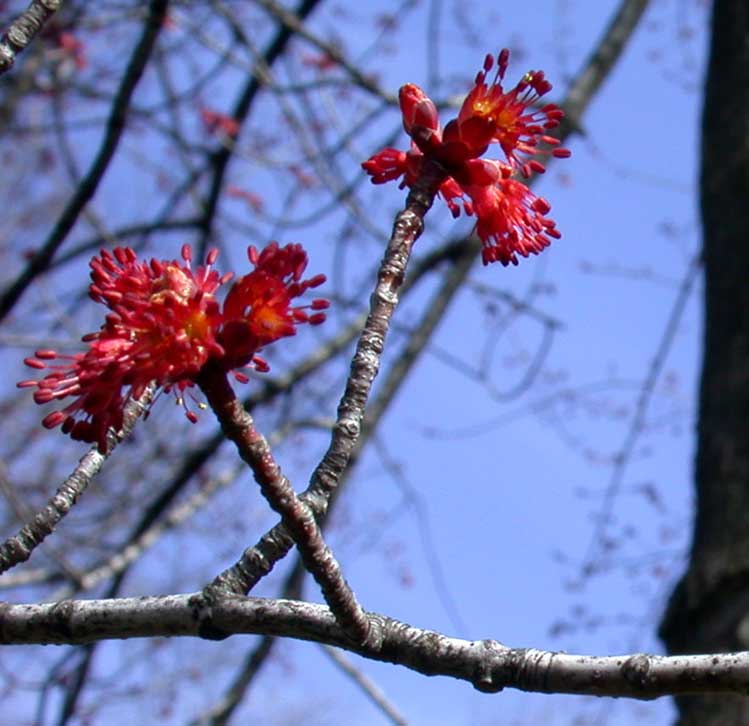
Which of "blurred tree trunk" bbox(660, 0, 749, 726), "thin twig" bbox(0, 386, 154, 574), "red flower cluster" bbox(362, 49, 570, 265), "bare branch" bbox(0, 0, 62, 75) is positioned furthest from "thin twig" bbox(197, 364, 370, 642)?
"blurred tree trunk" bbox(660, 0, 749, 726)

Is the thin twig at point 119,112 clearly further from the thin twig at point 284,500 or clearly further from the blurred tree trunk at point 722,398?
the thin twig at point 284,500

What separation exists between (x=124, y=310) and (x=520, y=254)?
397 mm

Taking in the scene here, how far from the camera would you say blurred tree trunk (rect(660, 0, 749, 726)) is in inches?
105

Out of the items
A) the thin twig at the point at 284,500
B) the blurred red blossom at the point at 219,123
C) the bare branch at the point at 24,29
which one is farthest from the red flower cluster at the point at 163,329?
the blurred red blossom at the point at 219,123

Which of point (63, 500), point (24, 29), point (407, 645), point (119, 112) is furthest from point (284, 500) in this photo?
point (119, 112)

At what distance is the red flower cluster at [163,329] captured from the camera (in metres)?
0.97

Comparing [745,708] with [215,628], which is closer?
[215,628]

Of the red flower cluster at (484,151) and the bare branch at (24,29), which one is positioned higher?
the bare branch at (24,29)

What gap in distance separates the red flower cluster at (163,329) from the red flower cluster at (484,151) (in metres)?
0.24

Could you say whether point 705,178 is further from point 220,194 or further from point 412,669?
point 412,669

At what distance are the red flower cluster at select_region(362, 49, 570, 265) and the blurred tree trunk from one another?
62.7 inches

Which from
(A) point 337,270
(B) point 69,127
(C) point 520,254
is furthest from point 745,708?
(B) point 69,127

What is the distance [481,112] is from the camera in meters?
1.19

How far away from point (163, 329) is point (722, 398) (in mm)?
2281
